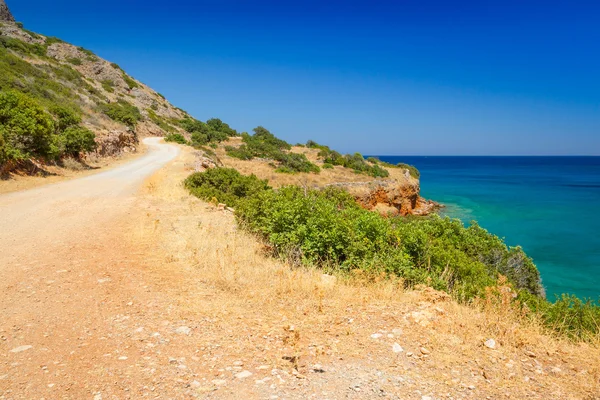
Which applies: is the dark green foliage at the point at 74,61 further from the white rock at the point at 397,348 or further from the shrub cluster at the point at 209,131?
the white rock at the point at 397,348

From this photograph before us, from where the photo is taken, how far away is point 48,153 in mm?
16828

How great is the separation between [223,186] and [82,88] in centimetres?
3564

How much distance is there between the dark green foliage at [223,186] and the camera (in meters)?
13.5

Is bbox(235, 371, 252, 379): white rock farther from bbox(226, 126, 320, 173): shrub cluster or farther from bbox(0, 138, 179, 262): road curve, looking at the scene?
bbox(226, 126, 320, 173): shrub cluster

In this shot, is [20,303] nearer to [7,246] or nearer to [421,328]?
[7,246]

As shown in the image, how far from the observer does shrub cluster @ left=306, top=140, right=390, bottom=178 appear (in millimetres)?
33188

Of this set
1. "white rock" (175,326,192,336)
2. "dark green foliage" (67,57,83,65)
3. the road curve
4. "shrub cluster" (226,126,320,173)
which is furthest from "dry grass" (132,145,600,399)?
"dark green foliage" (67,57,83,65)

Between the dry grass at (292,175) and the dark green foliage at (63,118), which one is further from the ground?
the dark green foliage at (63,118)

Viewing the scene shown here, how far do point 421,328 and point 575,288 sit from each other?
60.1ft

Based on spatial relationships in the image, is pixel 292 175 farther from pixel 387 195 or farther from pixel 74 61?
pixel 74 61

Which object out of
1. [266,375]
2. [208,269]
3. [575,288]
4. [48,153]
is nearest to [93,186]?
A: [48,153]

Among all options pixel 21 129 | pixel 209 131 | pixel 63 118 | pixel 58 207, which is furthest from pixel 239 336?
Result: pixel 209 131

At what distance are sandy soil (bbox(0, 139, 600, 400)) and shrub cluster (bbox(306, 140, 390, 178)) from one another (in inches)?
1081

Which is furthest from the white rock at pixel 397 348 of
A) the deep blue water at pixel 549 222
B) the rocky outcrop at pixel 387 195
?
the rocky outcrop at pixel 387 195
